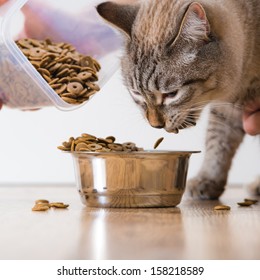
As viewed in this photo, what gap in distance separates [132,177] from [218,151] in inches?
24.6

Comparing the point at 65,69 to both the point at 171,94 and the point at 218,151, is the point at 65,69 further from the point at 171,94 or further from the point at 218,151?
the point at 218,151

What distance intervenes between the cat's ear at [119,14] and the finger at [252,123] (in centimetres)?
54

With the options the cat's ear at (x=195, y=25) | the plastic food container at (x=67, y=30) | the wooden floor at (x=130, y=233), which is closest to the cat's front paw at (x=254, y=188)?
the wooden floor at (x=130, y=233)

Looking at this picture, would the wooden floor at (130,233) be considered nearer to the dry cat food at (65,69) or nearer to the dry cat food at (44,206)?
the dry cat food at (44,206)

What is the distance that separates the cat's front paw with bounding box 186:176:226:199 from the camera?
7.23ft

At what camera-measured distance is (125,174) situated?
1759mm

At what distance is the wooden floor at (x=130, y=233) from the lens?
3.85 feet

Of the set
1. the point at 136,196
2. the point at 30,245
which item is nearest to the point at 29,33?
the point at 136,196

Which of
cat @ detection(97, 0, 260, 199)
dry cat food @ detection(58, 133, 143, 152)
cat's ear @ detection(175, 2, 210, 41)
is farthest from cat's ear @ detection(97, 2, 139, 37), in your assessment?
dry cat food @ detection(58, 133, 143, 152)

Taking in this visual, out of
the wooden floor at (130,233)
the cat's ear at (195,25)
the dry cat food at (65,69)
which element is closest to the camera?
the wooden floor at (130,233)

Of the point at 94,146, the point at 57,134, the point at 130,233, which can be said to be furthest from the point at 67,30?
the point at 130,233

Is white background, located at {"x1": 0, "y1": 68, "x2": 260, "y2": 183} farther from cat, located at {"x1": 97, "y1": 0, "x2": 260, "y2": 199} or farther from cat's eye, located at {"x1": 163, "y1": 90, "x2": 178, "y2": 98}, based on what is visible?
cat's eye, located at {"x1": 163, "y1": 90, "x2": 178, "y2": 98}

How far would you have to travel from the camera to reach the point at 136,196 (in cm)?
179
